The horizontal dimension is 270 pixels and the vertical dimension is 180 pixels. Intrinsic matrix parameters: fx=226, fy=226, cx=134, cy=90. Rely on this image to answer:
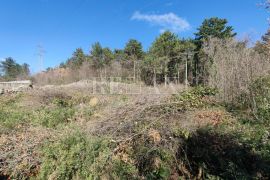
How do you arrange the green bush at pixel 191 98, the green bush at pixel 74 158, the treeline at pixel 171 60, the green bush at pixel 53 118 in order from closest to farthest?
the green bush at pixel 74 158, the green bush at pixel 191 98, the green bush at pixel 53 118, the treeline at pixel 171 60

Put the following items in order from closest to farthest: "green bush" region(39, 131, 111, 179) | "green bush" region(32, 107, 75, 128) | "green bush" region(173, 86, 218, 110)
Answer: "green bush" region(39, 131, 111, 179) < "green bush" region(173, 86, 218, 110) < "green bush" region(32, 107, 75, 128)

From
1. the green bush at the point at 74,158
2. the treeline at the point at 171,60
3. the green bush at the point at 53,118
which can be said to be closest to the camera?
the green bush at the point at 74,158

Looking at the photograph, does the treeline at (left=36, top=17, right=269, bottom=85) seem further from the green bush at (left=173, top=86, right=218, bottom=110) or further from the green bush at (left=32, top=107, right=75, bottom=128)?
the green bush at (left=32, top=107, right=75, bottom=128)

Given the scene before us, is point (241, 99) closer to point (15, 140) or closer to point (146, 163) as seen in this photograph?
point (146, 163)

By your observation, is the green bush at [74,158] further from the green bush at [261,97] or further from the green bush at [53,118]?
the green bush at [261,97]

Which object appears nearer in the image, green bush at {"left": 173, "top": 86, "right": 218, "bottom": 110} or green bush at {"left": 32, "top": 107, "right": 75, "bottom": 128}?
green bush at {"left": 173, "top": 86, "right": 218, "bottom": 110}

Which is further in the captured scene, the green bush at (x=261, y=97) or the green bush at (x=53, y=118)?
the green bush at (x=53, y=118)

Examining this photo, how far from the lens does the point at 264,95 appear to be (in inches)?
240

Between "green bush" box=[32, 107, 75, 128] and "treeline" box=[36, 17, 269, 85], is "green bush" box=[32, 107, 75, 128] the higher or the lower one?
the lower one

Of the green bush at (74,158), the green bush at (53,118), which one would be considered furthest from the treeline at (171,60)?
the green bush at (74,158)

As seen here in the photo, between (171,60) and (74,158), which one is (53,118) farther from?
(171,60)

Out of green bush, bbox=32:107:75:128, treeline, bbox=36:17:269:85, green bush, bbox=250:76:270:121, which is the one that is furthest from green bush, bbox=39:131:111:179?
treeline, bbox=36:17:269:85

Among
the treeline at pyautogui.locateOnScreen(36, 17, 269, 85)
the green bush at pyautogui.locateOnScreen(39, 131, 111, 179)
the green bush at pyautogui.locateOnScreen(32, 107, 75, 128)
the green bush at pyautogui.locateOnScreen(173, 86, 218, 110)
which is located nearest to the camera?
the green bush at pyautogui.locateOnScreen(39, 131, 111, 179)

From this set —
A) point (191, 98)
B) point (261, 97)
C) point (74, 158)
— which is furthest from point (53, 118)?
point (261, 97)
